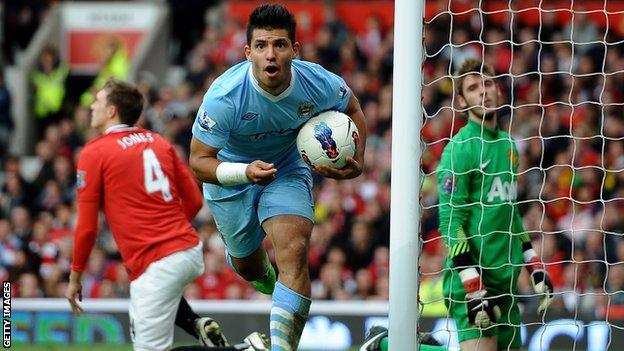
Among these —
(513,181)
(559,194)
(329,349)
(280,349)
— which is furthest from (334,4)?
(280,349)

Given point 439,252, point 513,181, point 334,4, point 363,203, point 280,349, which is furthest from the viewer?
point 334,4

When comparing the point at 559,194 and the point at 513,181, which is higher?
the point at 513,181

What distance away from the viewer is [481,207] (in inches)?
303

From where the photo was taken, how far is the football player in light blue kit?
6.79 m

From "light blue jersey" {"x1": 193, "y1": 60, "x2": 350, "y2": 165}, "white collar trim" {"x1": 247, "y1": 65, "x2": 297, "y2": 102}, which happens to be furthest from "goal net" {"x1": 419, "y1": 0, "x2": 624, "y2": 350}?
"white collar trim" {"x1": 247, "y1": 65, "x2": 297, "y2": 102}

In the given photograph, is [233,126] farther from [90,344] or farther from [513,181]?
[90,344]

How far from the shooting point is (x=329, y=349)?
36.9 ft

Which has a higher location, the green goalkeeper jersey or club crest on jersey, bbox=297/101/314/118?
club crest on jersey, bbox=297/101/314/118

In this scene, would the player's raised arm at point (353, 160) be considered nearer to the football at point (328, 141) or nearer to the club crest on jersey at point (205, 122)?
the football at point (328, 141)

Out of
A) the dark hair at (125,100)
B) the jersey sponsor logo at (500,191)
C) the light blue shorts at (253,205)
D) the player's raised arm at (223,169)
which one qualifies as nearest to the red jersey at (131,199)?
the dark hair at (125,100)

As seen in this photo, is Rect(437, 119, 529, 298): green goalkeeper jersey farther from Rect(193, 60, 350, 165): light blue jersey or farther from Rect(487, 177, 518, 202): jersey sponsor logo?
Rect(193, 60, 350, 165): light blue jersey

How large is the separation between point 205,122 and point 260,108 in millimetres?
300

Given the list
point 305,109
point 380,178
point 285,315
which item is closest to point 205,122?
point 305,109

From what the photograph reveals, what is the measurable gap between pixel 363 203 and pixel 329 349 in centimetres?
320
